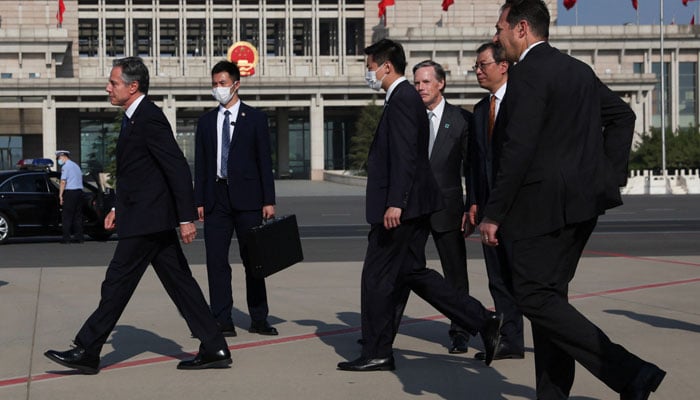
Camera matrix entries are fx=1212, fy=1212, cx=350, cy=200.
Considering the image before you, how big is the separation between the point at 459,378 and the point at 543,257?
6.37 feet

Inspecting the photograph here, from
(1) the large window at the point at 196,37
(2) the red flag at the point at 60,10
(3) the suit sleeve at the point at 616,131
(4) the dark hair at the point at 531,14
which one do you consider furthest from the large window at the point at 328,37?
(4) the dark hair at the point at 531,14

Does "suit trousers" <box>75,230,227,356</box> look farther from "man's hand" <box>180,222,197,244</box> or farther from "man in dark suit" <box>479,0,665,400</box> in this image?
"man in dark suit" <box>479,0,665,400</box>

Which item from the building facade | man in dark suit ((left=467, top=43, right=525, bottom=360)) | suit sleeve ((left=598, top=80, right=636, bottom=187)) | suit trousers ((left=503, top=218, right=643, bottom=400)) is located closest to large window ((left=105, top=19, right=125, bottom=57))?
the building facade

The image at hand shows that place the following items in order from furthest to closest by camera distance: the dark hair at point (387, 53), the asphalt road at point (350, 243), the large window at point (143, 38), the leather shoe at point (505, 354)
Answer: the large window at point (143, 38) → the asphalt road at point (350, 243) → the leather shoe at point (505, 354) → the dark hair at point (387, 53)

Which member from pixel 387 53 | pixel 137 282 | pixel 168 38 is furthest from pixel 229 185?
pixel 168 38

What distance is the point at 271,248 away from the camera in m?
8.72

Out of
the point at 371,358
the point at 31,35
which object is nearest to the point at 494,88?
the point at 371,358

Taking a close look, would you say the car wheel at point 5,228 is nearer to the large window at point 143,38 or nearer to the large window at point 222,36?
the large window at point 143,38

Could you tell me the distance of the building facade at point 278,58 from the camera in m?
80.2

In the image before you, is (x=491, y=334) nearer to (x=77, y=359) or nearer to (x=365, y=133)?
(x=77, y=359)

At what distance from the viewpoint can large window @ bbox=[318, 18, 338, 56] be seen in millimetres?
97512

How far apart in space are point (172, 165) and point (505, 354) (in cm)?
253

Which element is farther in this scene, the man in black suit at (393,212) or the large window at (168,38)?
the large window at (168,38)

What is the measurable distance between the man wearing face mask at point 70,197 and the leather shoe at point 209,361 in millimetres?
13728
